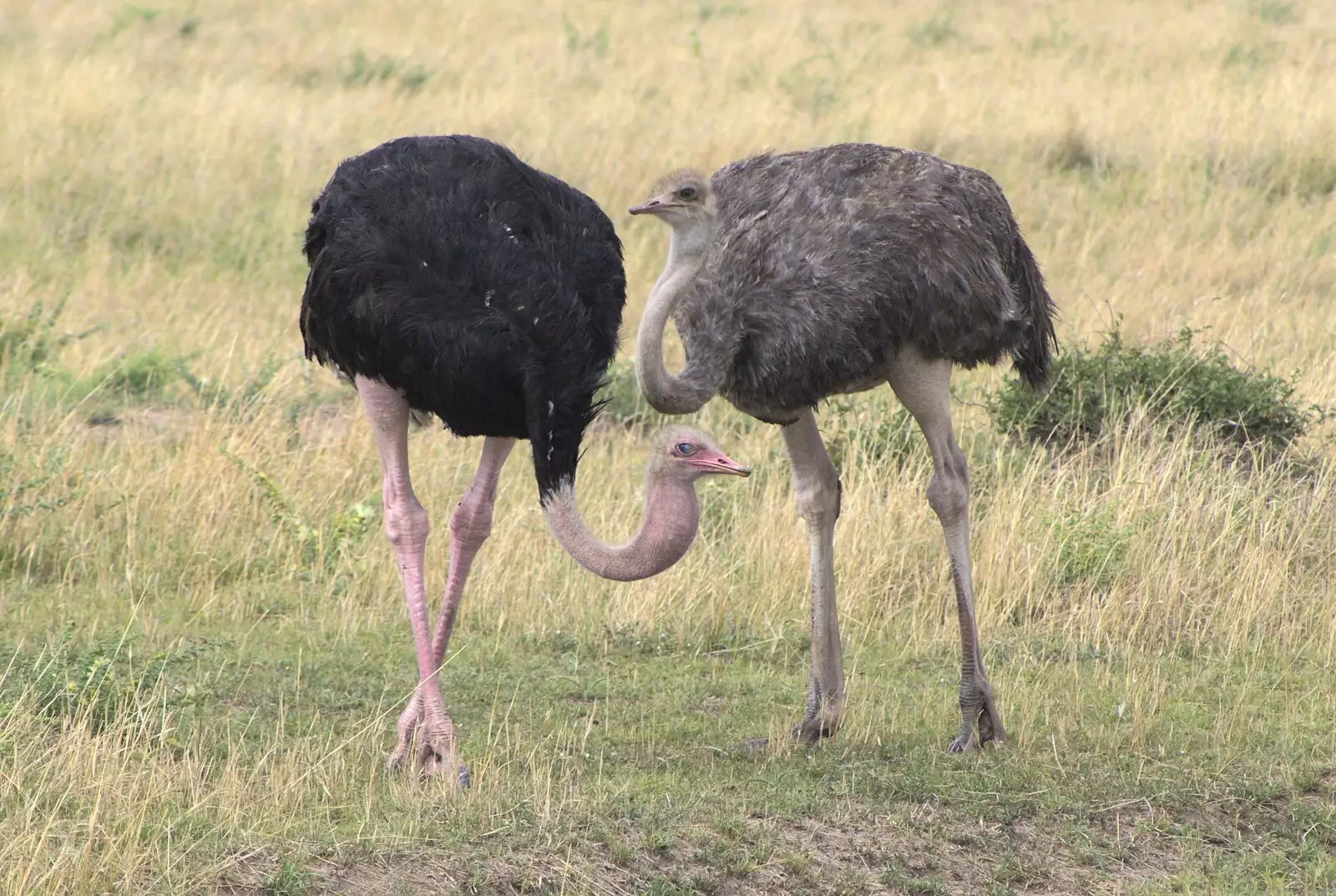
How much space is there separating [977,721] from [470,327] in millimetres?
2100

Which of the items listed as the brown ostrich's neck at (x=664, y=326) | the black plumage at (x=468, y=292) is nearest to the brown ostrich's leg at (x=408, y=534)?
the black plumage at (x=468, y=292)

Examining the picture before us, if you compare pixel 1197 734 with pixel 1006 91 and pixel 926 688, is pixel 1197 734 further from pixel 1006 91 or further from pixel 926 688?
pixel 1006 91

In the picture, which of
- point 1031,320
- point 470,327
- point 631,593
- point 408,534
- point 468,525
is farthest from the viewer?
point 631,593

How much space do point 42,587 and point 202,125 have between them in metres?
7.65

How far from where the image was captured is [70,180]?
12.9 meters

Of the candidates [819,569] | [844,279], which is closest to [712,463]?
[844,279]

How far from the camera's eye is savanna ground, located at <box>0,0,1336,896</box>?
4.94 m

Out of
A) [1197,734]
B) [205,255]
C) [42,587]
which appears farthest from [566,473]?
[205,255]

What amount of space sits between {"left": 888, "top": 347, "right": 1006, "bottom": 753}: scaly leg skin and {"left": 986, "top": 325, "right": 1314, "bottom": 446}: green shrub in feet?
8.32

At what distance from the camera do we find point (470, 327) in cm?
538

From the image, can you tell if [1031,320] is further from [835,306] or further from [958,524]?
[835,306]

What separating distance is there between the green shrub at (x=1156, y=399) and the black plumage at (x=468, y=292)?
3.31 metres

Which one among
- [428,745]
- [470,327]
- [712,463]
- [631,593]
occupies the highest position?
[470,327]

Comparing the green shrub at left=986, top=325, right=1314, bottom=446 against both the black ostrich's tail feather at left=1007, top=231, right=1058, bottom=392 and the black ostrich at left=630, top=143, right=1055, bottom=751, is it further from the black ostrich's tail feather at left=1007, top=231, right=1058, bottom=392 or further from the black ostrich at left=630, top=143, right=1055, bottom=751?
the black ostrich at left=630, top=143, right=1055, bottom=751
